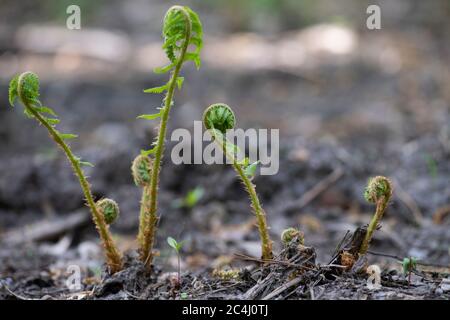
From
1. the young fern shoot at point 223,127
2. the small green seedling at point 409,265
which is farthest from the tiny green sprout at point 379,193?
the young fern shoot at point 223,127

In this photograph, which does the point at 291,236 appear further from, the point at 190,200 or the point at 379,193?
the point at 190,200

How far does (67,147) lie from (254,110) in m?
5.20

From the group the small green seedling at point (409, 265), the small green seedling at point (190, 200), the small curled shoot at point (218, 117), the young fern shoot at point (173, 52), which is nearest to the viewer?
the young fern shoot at point (173, 52)

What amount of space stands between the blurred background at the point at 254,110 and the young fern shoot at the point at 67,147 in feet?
3.74

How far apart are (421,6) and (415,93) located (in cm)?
355

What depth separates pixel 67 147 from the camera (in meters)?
2.43

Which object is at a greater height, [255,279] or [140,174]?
[140,174]

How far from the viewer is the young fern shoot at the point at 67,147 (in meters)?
→ 2.28

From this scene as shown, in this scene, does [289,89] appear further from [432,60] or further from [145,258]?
[145,258]

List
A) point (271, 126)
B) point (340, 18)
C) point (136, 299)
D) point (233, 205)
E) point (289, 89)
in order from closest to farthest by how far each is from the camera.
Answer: point (136, 299) < point (233, 205) < point (271, 126) < point (289, 89) < point (340, 18)

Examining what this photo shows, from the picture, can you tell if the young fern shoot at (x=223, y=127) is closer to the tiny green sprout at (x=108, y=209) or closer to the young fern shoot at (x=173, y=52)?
the young fern shoot at (x=173, y=52)

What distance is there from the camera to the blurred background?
14.8 feet
